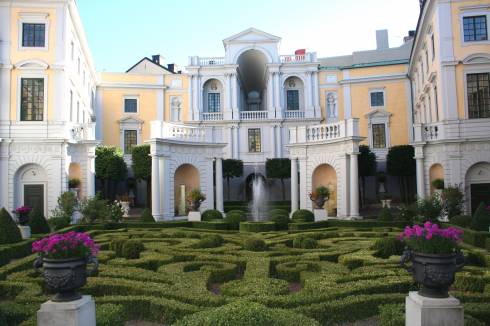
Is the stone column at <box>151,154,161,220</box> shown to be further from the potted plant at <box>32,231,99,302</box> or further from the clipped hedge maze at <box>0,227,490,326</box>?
the potted plant at <box>32,231,99,302</box>

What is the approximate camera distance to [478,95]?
2612cm

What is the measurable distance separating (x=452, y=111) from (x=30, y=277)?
23787 millimetres

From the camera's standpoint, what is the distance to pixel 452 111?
26.1 metres

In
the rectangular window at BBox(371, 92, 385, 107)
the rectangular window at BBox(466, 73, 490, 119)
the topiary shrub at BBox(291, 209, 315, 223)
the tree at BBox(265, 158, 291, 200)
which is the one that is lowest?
the topiary shrub at BBox(291, 209, 315, 223)

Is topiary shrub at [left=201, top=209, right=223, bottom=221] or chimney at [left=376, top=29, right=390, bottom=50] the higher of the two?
chimney at [left=376, top=29, right=390, bottom=50]

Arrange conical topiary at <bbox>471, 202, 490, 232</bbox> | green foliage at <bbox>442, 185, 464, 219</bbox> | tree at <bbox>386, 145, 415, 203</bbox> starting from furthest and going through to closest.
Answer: tree at <bbox>386, 145, 415, 203</bbox>, green foliage at <bbox>442, 185, 464, 219</bbox>, conical topiary at <bbox>471, 202, 490, 232</bbox>

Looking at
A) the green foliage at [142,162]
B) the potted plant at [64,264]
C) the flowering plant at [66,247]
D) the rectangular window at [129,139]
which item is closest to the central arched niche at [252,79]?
the rectangular window at [129,139]

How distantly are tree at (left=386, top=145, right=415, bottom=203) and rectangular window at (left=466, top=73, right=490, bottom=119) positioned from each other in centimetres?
1207

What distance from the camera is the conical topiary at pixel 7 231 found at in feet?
48.9

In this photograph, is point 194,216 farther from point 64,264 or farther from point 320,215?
point 64,264

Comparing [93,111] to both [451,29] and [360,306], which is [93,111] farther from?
[360,306]

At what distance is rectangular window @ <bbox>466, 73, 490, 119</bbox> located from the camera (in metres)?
26.0

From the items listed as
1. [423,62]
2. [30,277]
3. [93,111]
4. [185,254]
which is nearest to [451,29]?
[423,62]

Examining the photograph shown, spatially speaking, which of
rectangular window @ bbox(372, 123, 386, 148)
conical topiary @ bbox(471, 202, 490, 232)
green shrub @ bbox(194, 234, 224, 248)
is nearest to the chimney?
rectangular window @ bbox(372, 123, 386, 148)
